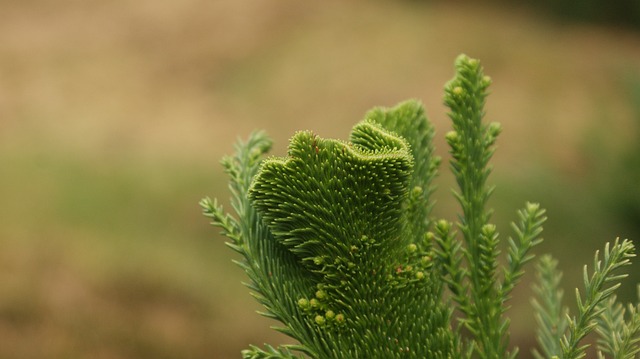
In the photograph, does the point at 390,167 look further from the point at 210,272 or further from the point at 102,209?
the point at 102,209

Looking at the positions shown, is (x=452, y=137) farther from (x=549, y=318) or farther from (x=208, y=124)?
(x=208, y=124)

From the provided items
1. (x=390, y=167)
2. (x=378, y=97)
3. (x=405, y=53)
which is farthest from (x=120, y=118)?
(x=390, y=167)

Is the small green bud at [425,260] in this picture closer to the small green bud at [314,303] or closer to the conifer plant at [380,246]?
the conifer plant at [380,246]

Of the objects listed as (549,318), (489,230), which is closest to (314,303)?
(489,230)

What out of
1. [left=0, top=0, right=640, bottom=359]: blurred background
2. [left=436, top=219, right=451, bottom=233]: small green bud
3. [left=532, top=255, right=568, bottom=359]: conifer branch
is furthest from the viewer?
[left=0, top=0, right=640, bottom=359]: blurred background

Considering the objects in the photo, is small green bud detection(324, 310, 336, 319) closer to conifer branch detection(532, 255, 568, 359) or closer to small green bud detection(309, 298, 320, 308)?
small green bud detection(309, 298, 320, 308)

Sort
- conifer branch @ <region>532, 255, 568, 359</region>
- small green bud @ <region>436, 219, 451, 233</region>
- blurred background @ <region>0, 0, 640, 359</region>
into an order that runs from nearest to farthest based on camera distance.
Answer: small green bud @ <region>436, 219, 451, 233</region>, conifer branch @ <region>532, 255, 568, 359</region>, blurred background @ <region>0, 0, 640, 359</region>

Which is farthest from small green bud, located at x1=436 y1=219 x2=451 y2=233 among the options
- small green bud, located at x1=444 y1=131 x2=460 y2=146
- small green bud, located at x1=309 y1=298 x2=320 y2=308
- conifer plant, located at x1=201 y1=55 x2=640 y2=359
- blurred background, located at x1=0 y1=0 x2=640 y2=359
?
blurred background, located at x1=0 y1=0 x2=640 y2=359

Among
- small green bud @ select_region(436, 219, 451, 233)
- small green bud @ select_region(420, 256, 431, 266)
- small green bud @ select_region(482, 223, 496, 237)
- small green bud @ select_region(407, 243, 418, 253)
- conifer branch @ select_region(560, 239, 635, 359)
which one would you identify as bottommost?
conifer branch @ select_region(560, 239, 635, 359)
